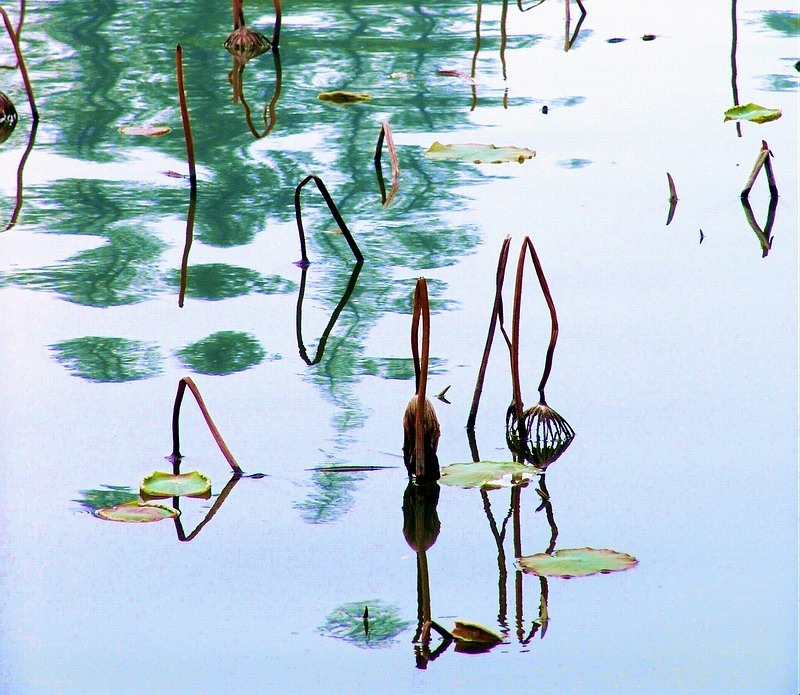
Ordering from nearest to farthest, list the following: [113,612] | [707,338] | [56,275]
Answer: [113,612]
[707,338]
[56,275]

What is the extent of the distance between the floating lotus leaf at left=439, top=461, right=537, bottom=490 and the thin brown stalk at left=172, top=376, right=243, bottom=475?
341 millimetres

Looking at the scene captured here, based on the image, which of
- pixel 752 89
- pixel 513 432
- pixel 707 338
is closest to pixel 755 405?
pixel 707 338

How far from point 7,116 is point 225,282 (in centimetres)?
159

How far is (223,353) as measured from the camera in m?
2.38

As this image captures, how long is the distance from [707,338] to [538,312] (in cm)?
35

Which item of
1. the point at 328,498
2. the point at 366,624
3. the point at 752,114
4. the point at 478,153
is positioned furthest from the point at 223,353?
the point at 752,114

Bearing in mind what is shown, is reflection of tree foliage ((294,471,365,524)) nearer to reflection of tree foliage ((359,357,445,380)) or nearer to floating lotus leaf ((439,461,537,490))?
floating lotus leaf ((439,461,537,490))

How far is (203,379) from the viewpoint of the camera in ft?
7.45

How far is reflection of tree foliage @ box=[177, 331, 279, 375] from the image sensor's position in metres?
2.32

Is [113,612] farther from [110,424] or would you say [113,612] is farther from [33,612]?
[110,424]

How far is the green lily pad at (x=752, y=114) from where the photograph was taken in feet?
12.3

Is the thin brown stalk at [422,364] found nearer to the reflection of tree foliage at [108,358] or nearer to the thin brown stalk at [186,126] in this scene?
the reflection of tree foliage at [108,358]

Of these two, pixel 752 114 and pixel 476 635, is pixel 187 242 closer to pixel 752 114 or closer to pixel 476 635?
pixel 476 635

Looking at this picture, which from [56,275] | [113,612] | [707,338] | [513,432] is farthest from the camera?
[56,275]
